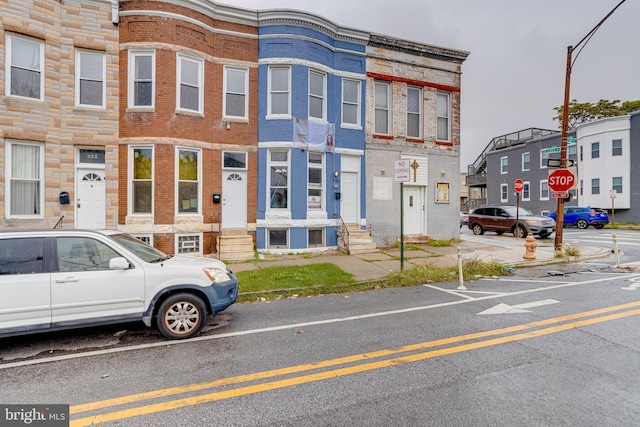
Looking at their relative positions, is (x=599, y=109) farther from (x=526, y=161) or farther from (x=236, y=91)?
(x=236, y=91)

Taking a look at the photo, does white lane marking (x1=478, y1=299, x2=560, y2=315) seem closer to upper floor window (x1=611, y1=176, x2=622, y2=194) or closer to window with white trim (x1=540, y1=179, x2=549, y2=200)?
upper floor window (x1=611, y1=176, x2=622, y2=194)

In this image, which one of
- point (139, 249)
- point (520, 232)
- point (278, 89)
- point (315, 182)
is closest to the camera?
point (139, 249)

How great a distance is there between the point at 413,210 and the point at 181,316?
11899mm

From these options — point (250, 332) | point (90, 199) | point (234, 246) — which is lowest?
point (250, 332)

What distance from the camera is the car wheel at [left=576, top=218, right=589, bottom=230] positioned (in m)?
25.5

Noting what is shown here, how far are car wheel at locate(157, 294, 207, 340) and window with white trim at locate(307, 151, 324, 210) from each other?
27.2 ft

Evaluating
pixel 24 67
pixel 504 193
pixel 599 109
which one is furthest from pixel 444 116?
pixel 599 109

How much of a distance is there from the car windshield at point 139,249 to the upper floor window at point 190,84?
7.44 m

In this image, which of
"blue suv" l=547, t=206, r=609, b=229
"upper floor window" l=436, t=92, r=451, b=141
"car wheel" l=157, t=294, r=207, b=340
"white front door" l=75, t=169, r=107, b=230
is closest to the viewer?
"car wheel" l=157, t=294, r=207, b=340

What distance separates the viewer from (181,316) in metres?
5.15

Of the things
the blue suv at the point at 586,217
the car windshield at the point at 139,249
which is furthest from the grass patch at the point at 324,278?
the blue suv at the point at 586,217

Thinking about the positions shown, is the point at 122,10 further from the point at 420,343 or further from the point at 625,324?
the point at 625,324

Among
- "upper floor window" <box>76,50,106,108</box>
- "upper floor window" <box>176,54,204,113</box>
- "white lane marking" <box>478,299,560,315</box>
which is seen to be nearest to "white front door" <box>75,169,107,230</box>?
"upper floor window" <box>76,50,106,108</box>

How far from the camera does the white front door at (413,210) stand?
15094 millimetres
